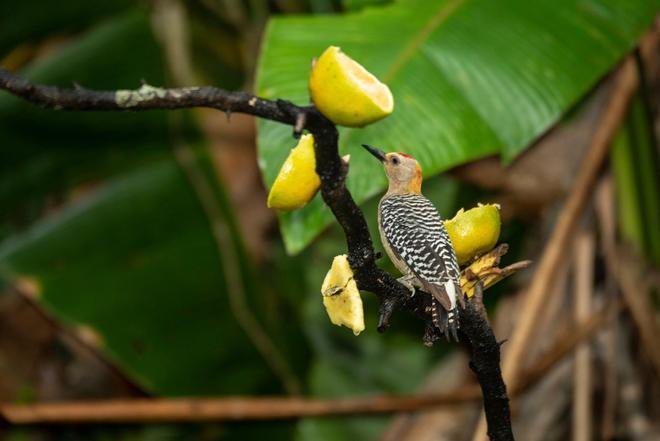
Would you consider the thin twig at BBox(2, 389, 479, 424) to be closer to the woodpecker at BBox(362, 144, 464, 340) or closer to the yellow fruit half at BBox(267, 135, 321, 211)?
the woodpecker at BBox(362, 144, 464, 340)

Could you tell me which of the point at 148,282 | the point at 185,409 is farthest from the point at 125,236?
the point at 185,409

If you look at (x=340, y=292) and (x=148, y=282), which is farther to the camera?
(x=148, y=282)

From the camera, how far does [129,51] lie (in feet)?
7.34

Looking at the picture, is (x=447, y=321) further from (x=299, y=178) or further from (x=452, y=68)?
(x=452, y=68)

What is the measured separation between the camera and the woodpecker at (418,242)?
0.57m

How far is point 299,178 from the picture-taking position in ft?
1.60

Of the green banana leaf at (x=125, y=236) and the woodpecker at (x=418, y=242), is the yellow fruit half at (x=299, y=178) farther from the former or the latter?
the green banana leaf at (x=125, y=236)

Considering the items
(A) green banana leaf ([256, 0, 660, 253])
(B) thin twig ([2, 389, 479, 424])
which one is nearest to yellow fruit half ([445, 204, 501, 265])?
(A) green banana leaf ([256, 0, 660, 253])

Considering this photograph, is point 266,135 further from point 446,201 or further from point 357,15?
point 446,201

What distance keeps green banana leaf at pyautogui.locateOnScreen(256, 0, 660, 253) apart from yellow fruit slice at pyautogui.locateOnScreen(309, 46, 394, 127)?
1.88ft

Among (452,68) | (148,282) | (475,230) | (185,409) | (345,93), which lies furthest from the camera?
(148,282)

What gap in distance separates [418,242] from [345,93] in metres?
0.17

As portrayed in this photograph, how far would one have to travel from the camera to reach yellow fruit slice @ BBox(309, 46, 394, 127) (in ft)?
1.50

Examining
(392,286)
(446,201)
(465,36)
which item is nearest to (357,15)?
(465,36)
